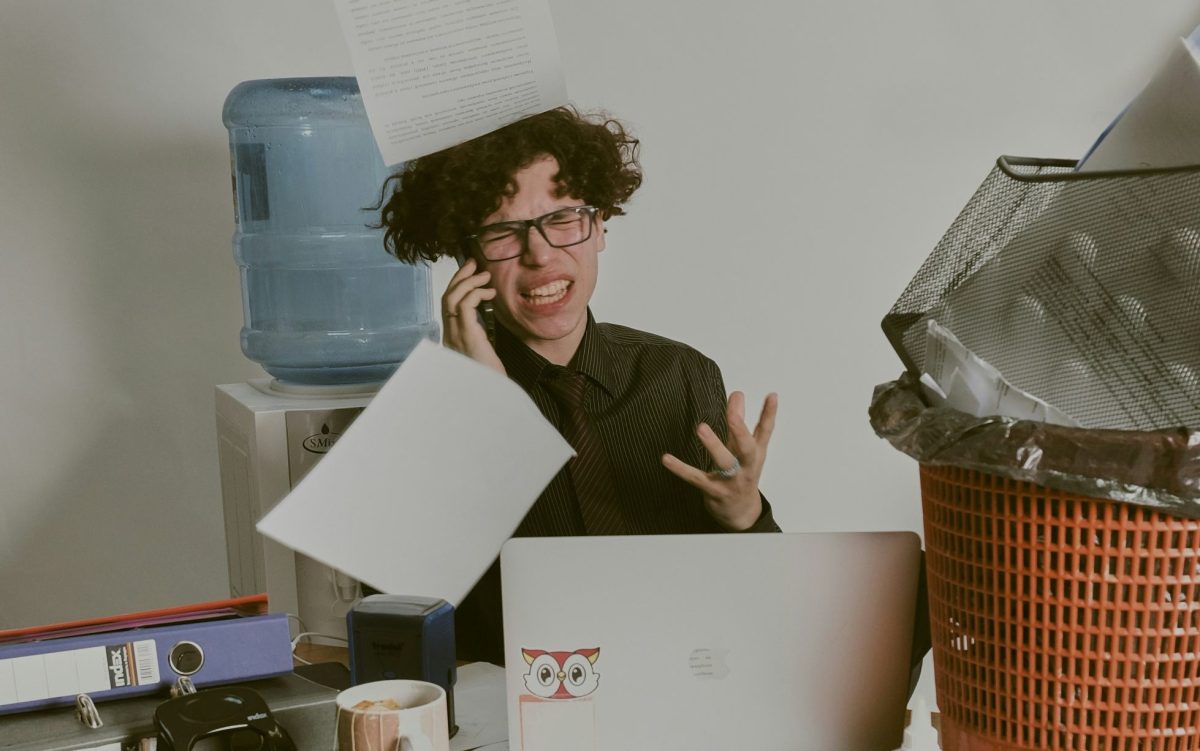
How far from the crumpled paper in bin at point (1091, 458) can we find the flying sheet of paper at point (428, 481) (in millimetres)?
483

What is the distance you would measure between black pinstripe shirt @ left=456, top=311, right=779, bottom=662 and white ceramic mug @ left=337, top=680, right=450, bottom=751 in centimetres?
66

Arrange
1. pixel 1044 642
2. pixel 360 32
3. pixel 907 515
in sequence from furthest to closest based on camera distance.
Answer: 1. pixel 907 515
2. pixel 360 32
3. pixel 1044 642

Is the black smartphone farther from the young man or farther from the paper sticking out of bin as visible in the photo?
the paper sticking out of bin

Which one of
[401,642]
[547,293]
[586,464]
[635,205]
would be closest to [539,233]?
[547,293]

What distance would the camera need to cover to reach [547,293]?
5.44ft

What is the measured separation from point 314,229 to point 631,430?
2.39ft

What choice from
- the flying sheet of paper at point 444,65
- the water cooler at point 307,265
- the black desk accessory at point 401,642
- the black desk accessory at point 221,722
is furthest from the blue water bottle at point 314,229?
the black desk accessory at point 221,722

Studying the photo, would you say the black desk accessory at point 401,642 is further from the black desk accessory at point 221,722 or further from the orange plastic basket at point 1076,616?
the orange plastic basket at point 1076,616

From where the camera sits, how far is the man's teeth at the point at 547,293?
5.41 ft

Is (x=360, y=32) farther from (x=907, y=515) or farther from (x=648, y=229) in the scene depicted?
(x=907, y=515)

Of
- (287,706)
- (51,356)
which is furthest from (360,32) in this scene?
(51,356)

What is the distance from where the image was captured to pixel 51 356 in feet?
7.06

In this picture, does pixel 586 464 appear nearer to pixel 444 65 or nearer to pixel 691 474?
pixel 691 474

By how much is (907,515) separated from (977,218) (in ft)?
A: 6.20
